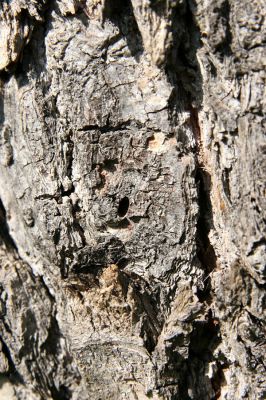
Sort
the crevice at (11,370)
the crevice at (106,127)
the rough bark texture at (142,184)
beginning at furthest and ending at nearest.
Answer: the crevice at (11,370) → the crevice at (106,127) → the rough bark texture at (142,184)

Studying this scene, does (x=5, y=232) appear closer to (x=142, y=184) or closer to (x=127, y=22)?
(x=142, y=184)

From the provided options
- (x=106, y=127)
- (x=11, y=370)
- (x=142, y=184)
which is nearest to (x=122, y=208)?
(x=142, y=184)

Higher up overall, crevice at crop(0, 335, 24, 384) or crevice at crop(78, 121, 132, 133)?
crevice at crop(78, 121, 132, 133)

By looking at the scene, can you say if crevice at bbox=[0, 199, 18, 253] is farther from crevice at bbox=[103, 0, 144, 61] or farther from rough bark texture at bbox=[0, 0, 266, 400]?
crevice at bbox=[103, 0, 144, 61]

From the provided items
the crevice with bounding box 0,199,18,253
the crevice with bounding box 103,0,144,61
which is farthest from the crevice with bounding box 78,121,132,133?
the crevice with bounding box 0,199,18,253

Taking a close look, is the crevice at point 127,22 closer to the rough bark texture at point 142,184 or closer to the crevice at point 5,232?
the rough bark texture at point 142,184

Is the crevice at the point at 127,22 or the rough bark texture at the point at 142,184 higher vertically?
the crevice at the point at 127,22

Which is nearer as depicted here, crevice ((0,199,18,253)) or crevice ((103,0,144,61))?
crevice ((103,0,144,61))

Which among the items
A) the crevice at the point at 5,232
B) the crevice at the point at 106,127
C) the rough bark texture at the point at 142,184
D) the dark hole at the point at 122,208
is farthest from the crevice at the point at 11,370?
the crevice at the point at 106,127

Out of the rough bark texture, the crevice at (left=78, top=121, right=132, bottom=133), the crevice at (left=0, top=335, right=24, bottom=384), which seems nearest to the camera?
the rough bark texture

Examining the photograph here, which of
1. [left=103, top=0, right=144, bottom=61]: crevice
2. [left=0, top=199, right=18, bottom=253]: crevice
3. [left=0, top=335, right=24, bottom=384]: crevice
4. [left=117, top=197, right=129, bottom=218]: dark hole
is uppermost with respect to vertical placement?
[left=103, top=0, right=144, bottom=61]: crevice
